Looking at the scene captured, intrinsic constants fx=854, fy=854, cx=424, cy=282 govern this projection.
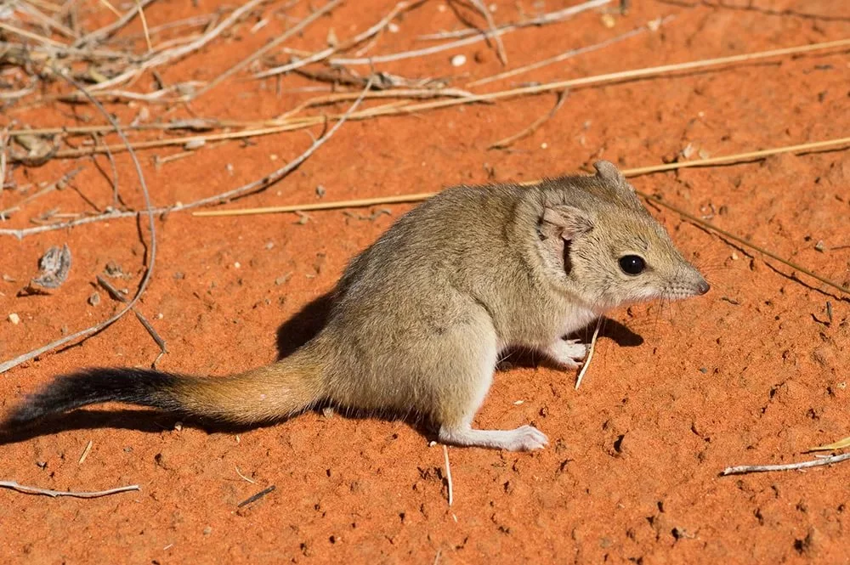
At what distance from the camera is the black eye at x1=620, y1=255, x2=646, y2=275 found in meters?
5.07

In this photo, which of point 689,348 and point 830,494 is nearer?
point 830,494

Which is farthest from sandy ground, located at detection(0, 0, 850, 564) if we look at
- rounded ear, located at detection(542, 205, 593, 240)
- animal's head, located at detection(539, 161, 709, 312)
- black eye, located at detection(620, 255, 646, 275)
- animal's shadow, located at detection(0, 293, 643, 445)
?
rounded ear, located at detection(542, 205, 593, 240)

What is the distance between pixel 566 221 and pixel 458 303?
2.61 ft

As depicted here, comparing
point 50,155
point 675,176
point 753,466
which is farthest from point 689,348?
point 50,155

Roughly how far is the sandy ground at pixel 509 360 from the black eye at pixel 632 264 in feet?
2.08

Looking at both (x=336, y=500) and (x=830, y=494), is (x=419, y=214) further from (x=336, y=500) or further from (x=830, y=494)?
(x=830, y=494)

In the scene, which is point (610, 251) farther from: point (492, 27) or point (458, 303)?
point (492, 27)

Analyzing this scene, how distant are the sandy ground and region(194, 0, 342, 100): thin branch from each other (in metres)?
0.09

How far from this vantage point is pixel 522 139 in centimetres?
→ 719

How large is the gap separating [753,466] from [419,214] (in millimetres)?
2395

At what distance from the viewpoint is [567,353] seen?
549 cm

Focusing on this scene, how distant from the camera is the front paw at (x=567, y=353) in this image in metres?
5.45

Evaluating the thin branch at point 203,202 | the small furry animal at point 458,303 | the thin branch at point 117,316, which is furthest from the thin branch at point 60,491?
the thin branch at point 203,202

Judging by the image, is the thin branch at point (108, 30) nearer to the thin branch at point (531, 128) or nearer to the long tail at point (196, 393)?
the thin branch at point (531, 128)
